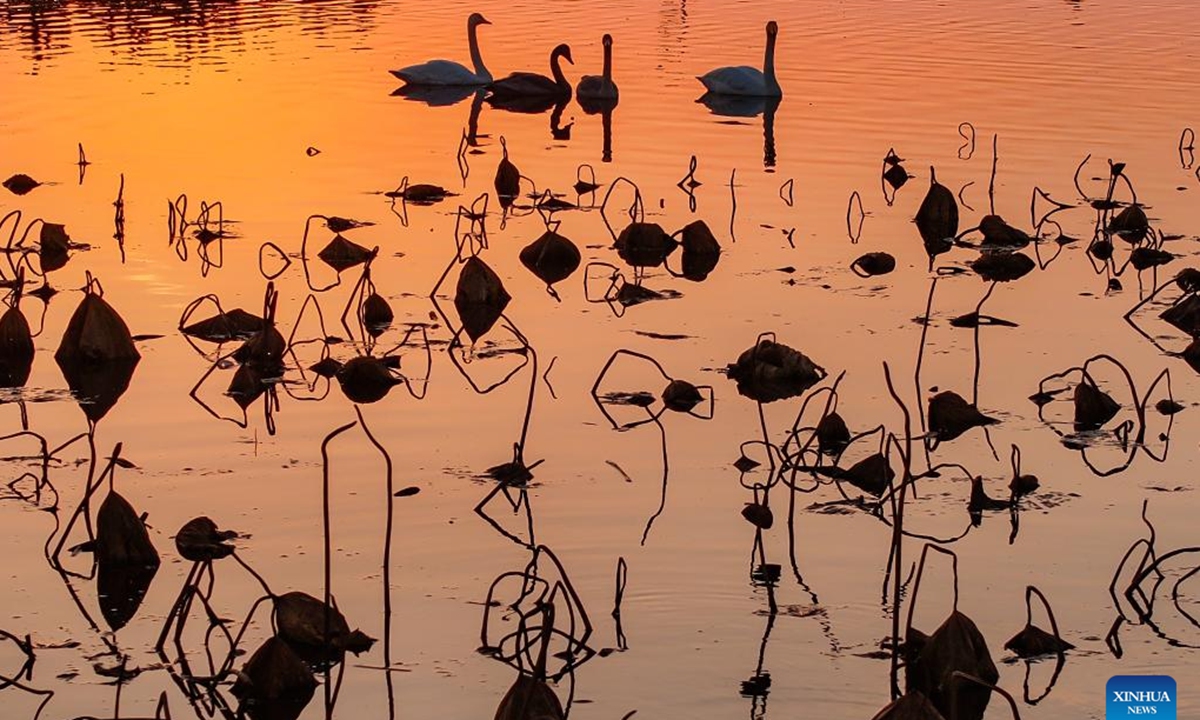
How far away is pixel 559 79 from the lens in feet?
87.9

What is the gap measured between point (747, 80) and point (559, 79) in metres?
2.85

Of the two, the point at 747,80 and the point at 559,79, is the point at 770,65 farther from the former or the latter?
the point at 559,79

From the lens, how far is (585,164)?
19.5 meters

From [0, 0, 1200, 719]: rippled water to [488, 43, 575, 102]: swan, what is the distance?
0.86m

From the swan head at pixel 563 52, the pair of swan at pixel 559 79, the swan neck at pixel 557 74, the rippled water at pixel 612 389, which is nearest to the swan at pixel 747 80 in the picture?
the pair of swan at pixel 559 79

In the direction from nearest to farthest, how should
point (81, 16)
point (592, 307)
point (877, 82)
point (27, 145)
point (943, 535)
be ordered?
1. point (943, 535)
2. point (592, 307)
3. point (27, 145)
4. point (877, 82)
5. point (81, 16)

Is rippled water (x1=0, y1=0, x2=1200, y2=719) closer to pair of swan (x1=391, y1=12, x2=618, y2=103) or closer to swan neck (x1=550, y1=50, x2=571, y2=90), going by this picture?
pair of swan (x1=391, y1=12, x2=618, y2=103)

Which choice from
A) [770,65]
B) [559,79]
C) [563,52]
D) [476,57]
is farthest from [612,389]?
[563,52]

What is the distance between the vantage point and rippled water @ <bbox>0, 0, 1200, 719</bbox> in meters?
7.61

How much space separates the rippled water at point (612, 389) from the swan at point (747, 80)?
1.78 feet

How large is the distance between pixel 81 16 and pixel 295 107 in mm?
12850

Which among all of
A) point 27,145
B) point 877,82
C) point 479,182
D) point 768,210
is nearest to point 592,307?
point 768,210

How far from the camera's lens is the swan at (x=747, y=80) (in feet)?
82.3

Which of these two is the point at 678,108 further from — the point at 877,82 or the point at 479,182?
the point at 479,182
